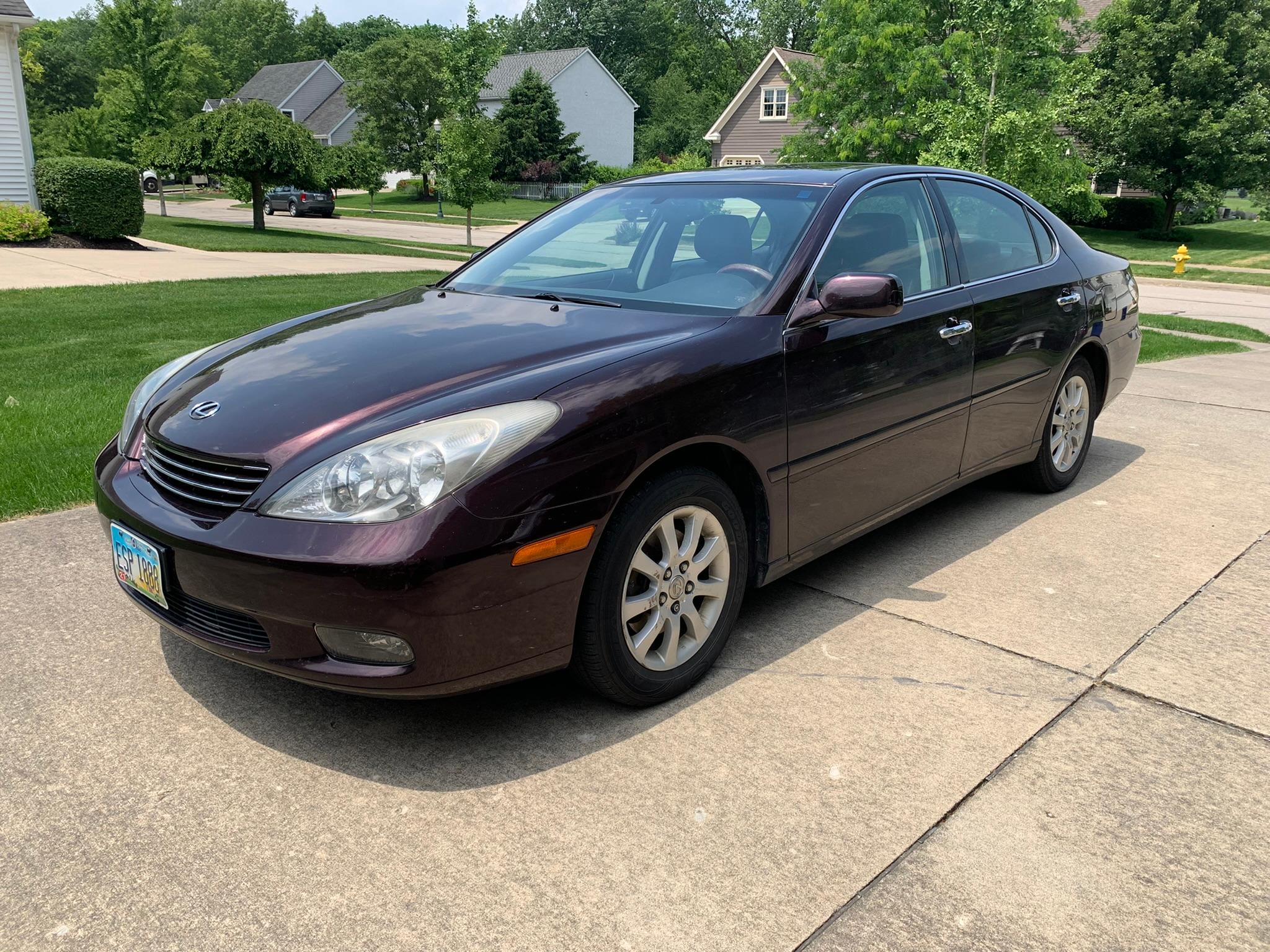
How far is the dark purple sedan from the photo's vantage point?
2.61 metres

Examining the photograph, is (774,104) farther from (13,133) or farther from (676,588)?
(676,588)

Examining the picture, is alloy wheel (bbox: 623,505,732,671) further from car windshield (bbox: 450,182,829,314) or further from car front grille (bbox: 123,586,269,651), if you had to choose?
car front grille (bbox: 123,586,269,651)

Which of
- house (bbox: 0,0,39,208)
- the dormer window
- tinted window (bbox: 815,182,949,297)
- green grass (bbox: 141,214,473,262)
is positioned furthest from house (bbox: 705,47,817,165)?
tinted window (bbox: 815,182,949,297)

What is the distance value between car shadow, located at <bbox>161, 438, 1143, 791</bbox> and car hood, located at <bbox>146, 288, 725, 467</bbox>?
A: 81 cm

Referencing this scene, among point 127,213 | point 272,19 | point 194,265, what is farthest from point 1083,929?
point 272,19

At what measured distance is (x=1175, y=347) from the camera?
10883 mm

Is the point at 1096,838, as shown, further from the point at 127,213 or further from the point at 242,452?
the point at 127,213

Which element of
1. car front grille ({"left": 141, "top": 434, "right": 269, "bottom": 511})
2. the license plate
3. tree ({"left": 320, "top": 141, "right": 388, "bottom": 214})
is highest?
tree ({"left": 320, "top": 141, "right": 388, "bottom": 214})

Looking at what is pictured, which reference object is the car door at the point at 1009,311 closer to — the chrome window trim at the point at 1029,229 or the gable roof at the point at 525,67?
the chrome window trim at the point at 1029,229

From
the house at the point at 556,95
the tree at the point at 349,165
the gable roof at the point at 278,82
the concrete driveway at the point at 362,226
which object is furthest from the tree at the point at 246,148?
the gable roof at the point at 278,82

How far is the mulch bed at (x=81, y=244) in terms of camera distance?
19141mm

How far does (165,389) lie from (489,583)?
Result: 1.59 m

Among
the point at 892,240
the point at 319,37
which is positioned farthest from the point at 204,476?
the point at 319,37

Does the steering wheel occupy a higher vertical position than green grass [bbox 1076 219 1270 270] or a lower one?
higher
